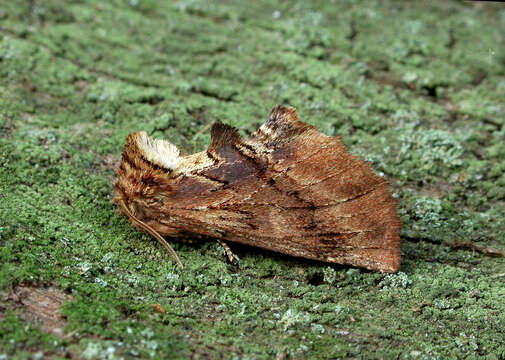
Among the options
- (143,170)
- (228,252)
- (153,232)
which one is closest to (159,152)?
(143,170)

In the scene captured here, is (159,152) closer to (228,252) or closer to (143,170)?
(143,170)

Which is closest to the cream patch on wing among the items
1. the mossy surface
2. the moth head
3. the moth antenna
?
the moth head

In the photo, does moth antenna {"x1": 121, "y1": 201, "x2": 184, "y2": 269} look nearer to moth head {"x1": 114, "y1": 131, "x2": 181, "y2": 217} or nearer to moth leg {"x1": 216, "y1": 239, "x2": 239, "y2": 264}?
moth head {"x1": 114, "y1": 131, "x2": 181, "y2": 217}

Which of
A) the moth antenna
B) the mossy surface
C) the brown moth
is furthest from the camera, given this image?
the moth antenna

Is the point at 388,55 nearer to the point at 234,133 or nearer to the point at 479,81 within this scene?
the point at 479,81

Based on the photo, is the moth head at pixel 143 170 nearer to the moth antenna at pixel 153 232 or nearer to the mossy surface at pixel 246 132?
the moth antenna at pixel 153 232

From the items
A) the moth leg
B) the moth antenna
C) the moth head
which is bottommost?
the moth leg

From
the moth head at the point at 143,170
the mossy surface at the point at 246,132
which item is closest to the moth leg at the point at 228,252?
the mossy surface at the point at 246,132

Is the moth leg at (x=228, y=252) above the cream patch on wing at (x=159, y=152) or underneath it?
underneath
